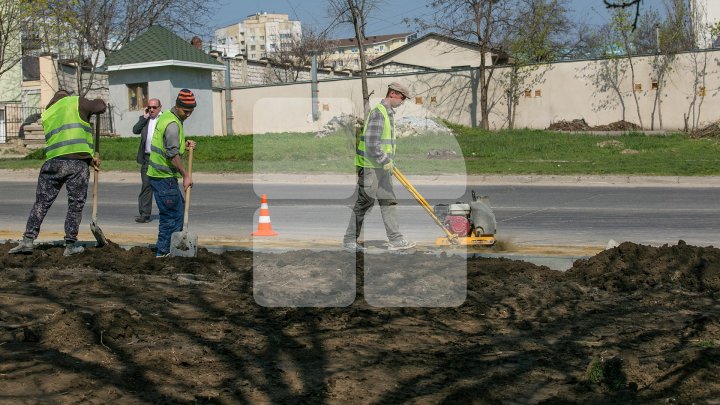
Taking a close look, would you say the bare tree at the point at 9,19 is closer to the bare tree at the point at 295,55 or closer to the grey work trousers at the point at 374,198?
the grey work trousers at the point at 374,198

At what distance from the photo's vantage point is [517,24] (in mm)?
39375

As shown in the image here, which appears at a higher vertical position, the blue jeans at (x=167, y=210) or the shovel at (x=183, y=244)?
the blue jeans at (x=167, y=210)

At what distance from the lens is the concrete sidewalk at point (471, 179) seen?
63.8 feet

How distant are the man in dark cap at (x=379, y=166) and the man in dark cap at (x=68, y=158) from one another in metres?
2.79

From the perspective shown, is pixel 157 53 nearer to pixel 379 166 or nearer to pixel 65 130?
pixel 65 130

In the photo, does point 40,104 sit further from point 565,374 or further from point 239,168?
point 565,374

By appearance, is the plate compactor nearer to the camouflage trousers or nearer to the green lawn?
the camouflage trousers

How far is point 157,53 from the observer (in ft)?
130

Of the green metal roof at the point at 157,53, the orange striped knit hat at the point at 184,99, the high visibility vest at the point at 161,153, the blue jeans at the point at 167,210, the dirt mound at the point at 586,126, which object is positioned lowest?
the blue jeans at the point at 167,210

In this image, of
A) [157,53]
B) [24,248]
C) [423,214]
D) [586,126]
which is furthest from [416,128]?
[24,248]

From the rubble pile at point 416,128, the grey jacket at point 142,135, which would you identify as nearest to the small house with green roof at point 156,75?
the rubble pile at point 416,128

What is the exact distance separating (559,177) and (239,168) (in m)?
8.45

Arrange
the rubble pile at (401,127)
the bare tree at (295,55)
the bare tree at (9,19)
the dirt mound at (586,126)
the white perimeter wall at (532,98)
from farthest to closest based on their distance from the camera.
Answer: the bare tree at (295,55)
the dirt mound at (586,126)
the white perimeter wall at (532,98)
the bare tree at (9,19)
the rubble pile at (401,127)

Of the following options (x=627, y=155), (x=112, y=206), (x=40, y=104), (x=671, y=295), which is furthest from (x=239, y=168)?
(x=40, y=104)
